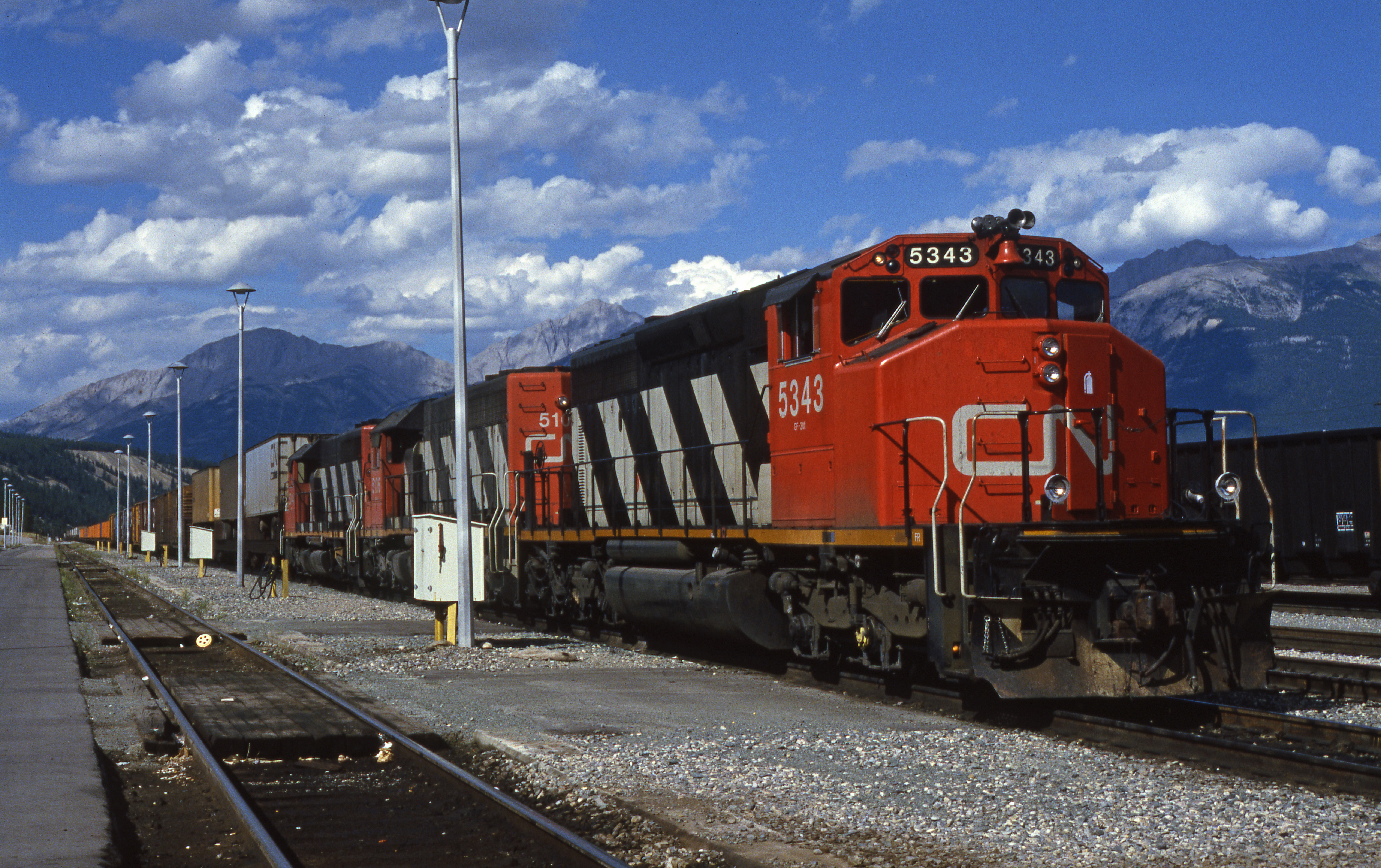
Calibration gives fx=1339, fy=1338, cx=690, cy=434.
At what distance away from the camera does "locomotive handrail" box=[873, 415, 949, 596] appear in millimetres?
Result: 10102

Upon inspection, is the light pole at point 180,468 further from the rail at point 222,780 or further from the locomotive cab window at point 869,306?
the locomotive cab window at point 869,306

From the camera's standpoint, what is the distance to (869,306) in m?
11.7

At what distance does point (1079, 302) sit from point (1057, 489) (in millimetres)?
2152

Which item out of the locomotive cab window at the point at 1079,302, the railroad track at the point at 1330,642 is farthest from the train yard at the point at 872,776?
the railroad track at the point at 1330,642

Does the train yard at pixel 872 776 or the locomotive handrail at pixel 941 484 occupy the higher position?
the locomotive handrail at pixel 941 484

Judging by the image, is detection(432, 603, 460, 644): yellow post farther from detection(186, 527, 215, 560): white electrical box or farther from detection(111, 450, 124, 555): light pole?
detection(111, 450, 124, 555): light pole

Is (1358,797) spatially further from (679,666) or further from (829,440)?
(679,666)

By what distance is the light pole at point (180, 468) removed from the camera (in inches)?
2016

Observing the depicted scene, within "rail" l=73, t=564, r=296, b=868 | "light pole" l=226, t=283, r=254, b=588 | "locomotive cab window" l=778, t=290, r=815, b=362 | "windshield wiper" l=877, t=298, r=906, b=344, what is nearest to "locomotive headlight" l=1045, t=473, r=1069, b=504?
"windshield wiper" l=877, t=298, r=906, b=344

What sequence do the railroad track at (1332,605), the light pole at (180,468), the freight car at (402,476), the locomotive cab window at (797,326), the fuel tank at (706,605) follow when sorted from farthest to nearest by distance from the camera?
the light pole at (180,468), the railroad track at (1332,605), the freight car at (402,476), the fuel tank at (706,605), the locomotive cab window at (797,326)

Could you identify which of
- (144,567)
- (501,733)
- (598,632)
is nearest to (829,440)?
(501,733)

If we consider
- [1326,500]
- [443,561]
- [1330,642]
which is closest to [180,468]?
[443,561]

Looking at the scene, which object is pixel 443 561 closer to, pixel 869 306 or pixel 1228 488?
pixel 869 306

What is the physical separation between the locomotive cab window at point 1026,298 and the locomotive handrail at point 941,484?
124 cm
